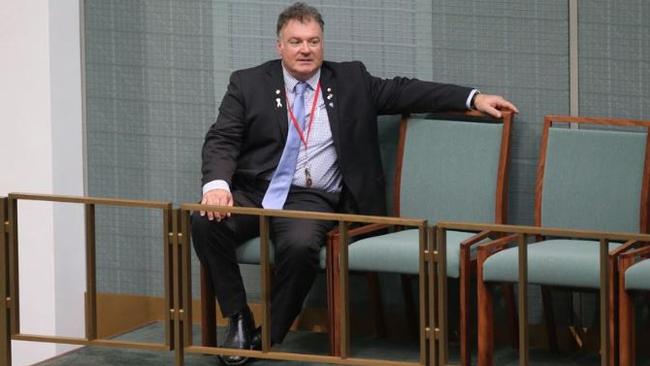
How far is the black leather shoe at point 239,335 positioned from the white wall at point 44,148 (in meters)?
0.97

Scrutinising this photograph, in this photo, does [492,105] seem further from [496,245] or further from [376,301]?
[376,301]

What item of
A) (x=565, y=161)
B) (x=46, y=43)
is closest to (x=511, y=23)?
(x=565, y=161)

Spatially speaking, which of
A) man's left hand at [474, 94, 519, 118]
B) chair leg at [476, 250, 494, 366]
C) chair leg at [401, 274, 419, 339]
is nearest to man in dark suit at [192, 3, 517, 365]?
man's left hand at [474, 94, 519, 118]

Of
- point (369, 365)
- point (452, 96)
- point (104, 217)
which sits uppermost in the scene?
point (452, 96)

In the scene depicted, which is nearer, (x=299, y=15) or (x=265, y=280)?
(x=265, y=280)

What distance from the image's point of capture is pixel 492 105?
19.7 ft

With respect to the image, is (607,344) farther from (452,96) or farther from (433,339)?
(452,96)

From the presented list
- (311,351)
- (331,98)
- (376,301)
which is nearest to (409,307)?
(376,301)

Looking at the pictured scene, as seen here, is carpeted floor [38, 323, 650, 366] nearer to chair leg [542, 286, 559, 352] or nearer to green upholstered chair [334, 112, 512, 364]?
chair leg [542, 286, 559, 352]

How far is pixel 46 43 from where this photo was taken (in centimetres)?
631

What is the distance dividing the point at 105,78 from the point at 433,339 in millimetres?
2159

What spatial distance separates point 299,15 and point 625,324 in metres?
1.73

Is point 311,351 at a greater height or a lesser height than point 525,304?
lesser

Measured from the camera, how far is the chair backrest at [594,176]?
5.84m
